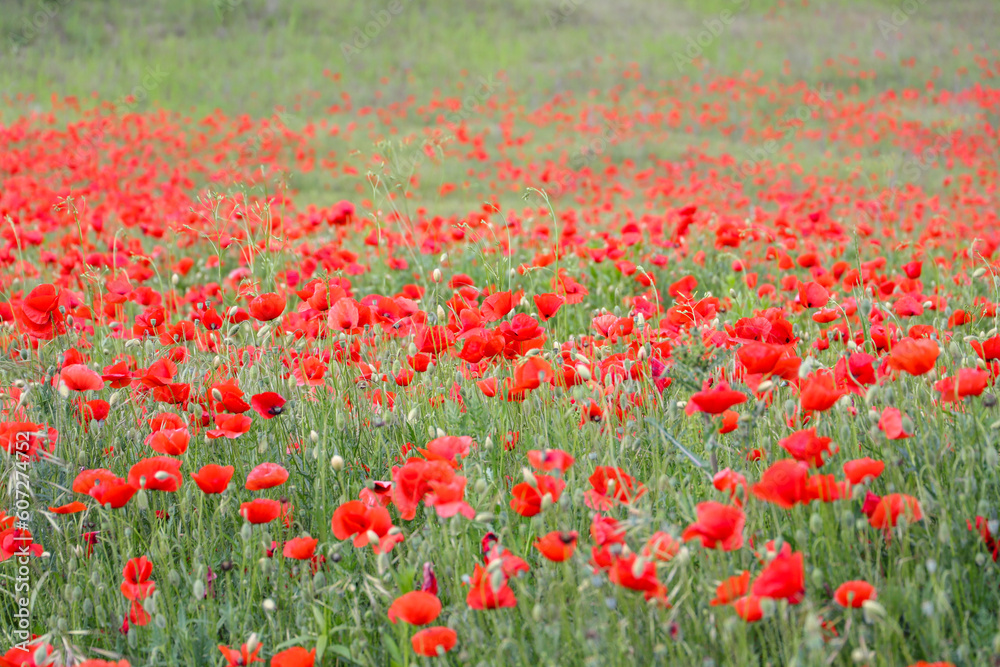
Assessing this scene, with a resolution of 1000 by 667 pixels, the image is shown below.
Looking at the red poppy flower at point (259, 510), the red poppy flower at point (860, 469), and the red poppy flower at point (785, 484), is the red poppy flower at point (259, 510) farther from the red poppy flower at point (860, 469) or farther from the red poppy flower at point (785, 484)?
the red poppy flower at point (860, 469)

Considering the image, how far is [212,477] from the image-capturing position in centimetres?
166

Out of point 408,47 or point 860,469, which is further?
point 408,47

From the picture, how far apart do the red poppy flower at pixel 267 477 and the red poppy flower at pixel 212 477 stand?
57 mm

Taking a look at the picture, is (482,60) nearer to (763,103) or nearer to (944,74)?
(763,103)

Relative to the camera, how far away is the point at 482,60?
788 inches

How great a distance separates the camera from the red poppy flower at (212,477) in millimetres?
1641

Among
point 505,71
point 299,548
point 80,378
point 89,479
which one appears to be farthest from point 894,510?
point 505,71

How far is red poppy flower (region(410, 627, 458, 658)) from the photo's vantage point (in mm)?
1273

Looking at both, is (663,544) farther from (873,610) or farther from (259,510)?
(259,510)

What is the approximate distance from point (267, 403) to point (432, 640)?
932 millimetres

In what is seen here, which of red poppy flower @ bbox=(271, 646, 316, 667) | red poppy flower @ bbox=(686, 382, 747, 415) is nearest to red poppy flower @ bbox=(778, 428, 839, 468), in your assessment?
red poppy flower @ bbox=(686, 382, 747, 415)

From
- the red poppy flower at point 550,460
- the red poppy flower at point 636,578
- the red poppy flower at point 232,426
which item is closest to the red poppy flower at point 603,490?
A: the red poppy flower at point 550,460

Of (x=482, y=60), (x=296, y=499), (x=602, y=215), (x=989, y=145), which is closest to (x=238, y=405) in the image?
(x=296, y=499)

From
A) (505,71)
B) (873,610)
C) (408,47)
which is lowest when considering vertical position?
(873,610)
